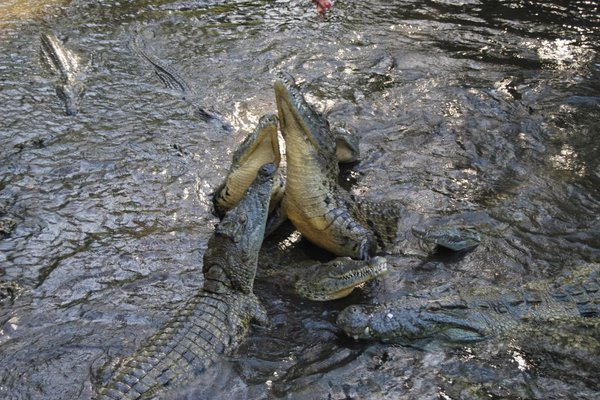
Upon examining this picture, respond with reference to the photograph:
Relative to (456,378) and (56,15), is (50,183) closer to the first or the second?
(456,378)

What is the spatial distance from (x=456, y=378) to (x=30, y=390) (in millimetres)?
2234

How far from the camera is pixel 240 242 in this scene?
4.02 meters

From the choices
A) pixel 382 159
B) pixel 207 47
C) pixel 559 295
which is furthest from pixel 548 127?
pixel 207 47

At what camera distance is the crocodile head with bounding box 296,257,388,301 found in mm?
3932

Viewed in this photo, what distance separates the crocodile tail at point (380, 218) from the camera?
4637mm

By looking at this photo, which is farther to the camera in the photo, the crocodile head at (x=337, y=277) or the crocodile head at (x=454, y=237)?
the crocodile head at (x=454, y=237)

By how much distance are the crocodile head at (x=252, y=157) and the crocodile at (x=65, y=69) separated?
7.64ft

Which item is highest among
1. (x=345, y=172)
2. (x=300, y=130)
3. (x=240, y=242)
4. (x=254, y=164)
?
(x=300, y=130)

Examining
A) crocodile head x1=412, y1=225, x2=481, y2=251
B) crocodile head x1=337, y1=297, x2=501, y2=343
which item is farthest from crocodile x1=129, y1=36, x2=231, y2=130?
crocodile head x1=337, y1=297, x2=501, y2=343

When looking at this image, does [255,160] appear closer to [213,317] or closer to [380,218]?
[380,218]

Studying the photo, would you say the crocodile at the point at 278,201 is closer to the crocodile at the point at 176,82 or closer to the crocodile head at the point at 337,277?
the crocodile head at the point at 337,277

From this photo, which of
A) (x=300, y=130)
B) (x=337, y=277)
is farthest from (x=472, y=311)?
(x=300, y=130)

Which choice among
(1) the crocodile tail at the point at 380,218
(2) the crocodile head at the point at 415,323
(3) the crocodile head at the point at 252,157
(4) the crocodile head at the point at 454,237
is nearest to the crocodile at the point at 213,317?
(3) the crocodile head at the point at 252,157

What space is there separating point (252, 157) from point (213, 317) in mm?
1403
